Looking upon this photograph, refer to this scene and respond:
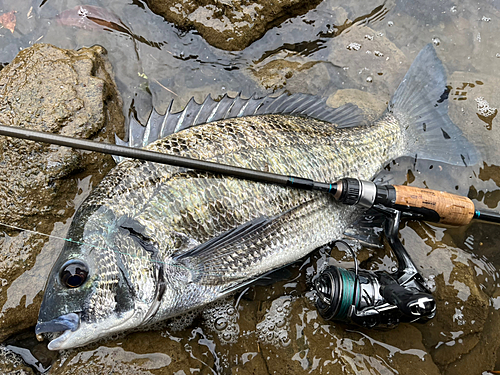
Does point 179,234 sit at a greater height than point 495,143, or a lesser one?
lesser

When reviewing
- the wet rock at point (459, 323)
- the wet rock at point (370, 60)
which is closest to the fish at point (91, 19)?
the wet rock at point (370, 60)

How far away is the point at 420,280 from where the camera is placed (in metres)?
2.71

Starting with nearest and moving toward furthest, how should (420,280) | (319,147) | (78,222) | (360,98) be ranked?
(78,222) < (420,280) < (319,147) < (360,98)

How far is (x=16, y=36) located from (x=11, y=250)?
7.24ft

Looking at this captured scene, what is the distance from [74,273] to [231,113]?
173cm

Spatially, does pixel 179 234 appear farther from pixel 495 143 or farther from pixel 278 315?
pixel 495 143

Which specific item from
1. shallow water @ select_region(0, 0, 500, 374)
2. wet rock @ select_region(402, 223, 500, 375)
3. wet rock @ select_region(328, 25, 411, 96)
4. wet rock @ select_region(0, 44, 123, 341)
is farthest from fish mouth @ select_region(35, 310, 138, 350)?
wet rock @ select_region(328, 25, 411, 96)

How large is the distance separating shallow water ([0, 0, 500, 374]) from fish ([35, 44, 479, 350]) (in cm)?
33

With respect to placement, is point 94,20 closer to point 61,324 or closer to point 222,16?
point 222,16

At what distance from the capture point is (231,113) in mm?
2916

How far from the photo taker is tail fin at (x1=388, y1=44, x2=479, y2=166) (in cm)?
321

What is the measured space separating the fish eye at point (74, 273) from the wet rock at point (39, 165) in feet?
2.35

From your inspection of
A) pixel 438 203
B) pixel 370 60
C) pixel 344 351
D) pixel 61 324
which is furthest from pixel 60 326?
pixel 370 60

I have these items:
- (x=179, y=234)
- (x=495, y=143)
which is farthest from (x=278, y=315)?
(x=495, y=143)
